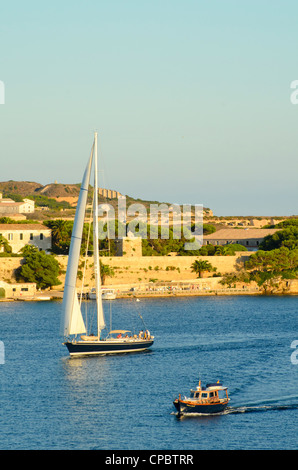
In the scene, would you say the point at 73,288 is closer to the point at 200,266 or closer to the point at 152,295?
the point at 152,295

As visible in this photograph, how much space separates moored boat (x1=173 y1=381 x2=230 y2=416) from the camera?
86.0 ft

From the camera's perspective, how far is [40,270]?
2547 inches

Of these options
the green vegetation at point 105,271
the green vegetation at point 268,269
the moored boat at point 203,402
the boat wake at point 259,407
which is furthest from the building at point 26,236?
the moored boat at point 203,402

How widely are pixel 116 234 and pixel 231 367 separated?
41535mm

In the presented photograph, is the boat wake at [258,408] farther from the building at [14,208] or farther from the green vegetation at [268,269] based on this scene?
the building at [14,208]

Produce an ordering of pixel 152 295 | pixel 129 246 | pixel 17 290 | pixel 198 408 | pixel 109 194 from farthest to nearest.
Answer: pixel 109 194 < pixel 129 246 < pixel 152 295 < pixel 17 290 < pixel 198 408

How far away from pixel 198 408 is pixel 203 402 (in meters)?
0.23

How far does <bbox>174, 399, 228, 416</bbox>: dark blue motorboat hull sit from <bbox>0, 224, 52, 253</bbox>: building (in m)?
47.1

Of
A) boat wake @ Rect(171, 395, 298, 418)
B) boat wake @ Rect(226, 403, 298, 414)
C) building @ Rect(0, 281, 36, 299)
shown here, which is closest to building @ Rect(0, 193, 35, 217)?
building @ Rect(0, 281, 36, 299)

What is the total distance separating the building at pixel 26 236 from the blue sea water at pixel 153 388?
23.6 metres

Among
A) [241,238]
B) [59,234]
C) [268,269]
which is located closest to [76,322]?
[268,269]

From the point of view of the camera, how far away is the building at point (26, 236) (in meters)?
72.9

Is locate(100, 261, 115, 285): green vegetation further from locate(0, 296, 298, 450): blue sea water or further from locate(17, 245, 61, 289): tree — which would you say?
locate(0, 296, 298, 450): blue sea water
